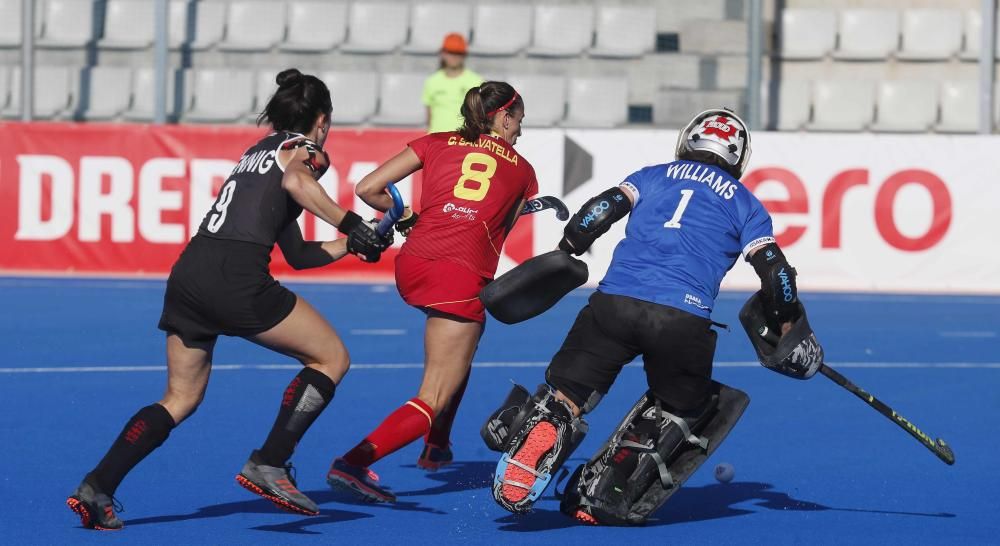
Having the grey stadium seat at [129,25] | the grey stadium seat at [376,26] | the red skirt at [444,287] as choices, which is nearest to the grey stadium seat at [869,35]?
the grey stadium seat at [376,26]

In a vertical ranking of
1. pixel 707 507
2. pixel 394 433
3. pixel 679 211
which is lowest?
pixel 707 507

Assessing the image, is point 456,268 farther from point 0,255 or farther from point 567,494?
point 0,255

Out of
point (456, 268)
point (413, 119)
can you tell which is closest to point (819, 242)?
point (413, 119)

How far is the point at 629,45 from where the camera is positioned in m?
20.5

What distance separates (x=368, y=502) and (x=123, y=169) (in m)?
11.3

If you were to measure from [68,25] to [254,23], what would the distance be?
2569mm

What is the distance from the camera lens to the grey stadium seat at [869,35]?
20.8 meters

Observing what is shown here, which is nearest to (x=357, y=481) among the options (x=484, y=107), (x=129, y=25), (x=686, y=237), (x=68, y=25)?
(x=686, y=237)

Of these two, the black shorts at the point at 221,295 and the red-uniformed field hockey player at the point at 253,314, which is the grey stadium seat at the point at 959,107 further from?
the black shorts at the point at 221,295

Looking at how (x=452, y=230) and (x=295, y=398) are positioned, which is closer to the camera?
(x=295, y=398)

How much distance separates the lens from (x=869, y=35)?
20.8 m

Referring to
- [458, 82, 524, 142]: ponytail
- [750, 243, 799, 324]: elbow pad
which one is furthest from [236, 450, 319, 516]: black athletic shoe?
[750, 243, 799, 324]: elbow pad

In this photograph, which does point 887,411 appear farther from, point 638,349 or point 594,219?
point 594,219

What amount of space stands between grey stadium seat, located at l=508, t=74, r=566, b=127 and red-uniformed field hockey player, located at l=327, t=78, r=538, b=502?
1311 cm
